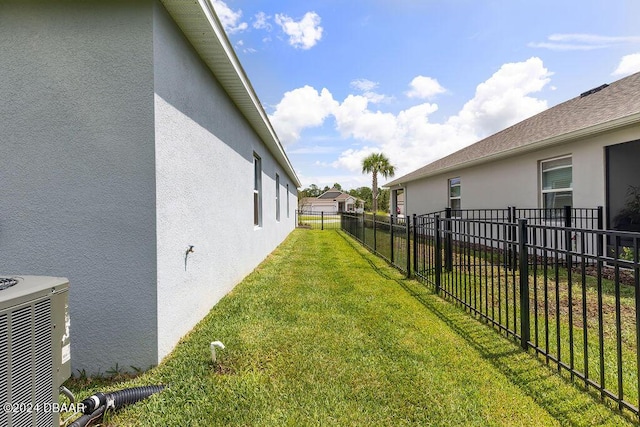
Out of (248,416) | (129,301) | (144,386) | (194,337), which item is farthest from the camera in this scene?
(194,337)

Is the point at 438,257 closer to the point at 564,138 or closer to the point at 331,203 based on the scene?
the point at 564,138

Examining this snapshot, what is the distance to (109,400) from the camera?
7.12 ft

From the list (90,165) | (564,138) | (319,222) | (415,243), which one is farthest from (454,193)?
(319,222)

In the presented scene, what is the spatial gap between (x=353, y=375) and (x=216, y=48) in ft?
13.1

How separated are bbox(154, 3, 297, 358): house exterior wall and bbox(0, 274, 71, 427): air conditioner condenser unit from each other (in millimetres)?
1132

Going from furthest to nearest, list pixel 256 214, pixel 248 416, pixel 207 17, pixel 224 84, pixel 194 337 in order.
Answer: pixel 256 214, pixel 224 84, pixel 194 337, pixel 207 17, pixel 248 416

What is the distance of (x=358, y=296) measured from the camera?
5.02 m

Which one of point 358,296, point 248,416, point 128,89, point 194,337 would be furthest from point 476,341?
point 128,89

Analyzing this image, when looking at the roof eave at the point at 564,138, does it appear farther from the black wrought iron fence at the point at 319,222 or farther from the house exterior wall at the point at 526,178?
the black wrought iron fence at the point at 319,222

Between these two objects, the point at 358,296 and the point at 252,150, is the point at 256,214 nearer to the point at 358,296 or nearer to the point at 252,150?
the point at 252,150

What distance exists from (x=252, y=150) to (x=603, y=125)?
7.49 metres

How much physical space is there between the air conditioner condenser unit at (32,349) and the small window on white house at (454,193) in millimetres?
13259

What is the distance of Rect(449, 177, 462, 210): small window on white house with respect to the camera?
1281 centimetres

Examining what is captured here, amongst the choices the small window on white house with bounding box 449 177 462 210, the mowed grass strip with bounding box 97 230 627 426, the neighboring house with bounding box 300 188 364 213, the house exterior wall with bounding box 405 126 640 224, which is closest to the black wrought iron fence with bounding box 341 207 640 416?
the mowed grass strip with bounding box 97 230 627 426
